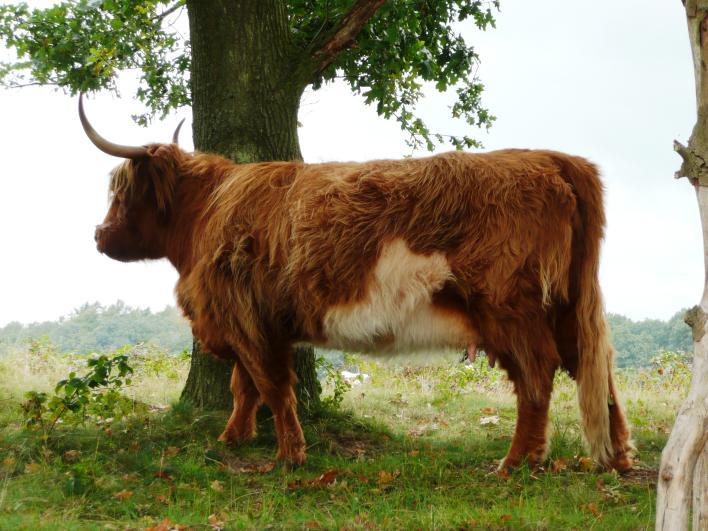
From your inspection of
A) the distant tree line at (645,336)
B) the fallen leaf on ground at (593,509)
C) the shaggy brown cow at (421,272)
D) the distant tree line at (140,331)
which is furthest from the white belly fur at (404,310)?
the distant tree line at (645,336)

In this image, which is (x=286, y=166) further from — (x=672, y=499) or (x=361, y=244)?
(x=672, y=499)

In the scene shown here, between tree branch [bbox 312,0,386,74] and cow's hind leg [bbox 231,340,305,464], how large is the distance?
2449 millimetres

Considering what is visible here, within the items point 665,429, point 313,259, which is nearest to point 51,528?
point 313,259

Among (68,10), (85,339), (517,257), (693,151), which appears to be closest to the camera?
(693,151)

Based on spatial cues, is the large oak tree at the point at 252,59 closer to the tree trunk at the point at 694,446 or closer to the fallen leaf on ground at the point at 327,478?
the fallen leaf on ground at the point at 327,478

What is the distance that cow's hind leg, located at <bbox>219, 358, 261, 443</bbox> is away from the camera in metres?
5.64

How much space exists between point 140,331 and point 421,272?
19863mm

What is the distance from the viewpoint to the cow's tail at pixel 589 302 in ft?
A: 15.6

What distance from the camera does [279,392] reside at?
5340mm

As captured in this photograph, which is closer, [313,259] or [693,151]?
[693,151]

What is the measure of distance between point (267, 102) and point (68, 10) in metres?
3.61

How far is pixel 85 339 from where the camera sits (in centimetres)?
2314

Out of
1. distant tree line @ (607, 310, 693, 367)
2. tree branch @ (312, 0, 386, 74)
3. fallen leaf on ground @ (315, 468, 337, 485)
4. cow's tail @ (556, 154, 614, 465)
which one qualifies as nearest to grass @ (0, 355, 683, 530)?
fallen leaf on ground @ (315, 468, 337, 485)

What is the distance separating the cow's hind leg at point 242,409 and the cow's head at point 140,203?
111 centimetres
